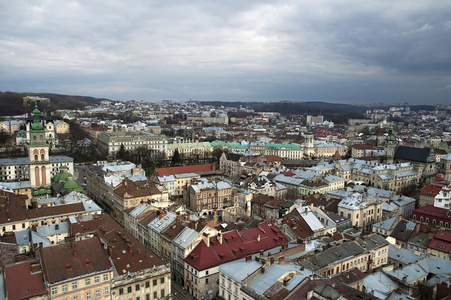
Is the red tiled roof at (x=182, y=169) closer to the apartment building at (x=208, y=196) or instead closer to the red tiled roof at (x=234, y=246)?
the apartment building at (x=208, y=196)

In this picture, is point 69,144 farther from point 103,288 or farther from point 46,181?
point 103,288

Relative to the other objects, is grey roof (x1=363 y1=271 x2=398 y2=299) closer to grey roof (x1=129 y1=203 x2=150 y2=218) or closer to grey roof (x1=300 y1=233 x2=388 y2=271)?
grey roof (x1=300 y1=233 x2=388 y2=271)

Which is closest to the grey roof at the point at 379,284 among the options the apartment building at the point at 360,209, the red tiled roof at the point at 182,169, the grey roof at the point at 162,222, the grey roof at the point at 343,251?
the grey roof at the point at 343,251

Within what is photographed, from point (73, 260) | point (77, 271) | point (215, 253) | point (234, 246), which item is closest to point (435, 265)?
point (234, 246)

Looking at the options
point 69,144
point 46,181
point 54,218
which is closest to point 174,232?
point 54,218

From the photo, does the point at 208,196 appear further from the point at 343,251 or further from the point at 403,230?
the point at 403,230

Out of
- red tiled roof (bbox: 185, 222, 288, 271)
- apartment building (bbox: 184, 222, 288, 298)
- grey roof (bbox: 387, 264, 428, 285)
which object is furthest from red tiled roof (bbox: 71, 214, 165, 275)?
grey roof (bbox: 387, 264, 428, 285)
